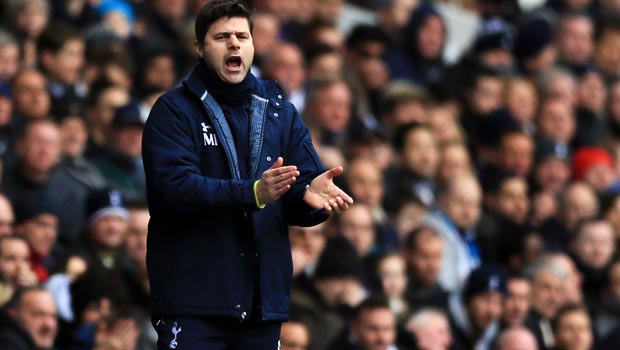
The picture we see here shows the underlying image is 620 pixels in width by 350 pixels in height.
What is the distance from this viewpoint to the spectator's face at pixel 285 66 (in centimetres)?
1364

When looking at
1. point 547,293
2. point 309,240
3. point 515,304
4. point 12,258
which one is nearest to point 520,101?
point 547,293

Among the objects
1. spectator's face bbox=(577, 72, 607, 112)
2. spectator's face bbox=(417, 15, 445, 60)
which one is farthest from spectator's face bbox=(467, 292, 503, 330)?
spectator's face bbox=(577, 72, 607, 112)

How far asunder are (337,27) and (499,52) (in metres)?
1.80

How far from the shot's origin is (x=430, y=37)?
53.5 feet

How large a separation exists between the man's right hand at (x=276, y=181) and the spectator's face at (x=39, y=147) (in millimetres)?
5090

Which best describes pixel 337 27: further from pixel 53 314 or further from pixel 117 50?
pixel 53 314

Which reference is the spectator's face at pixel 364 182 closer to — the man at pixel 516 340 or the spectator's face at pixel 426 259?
the spectator's face at pixel 426 259

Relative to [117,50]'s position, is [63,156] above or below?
below

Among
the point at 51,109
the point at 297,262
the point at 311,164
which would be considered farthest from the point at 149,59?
the point at 311,164

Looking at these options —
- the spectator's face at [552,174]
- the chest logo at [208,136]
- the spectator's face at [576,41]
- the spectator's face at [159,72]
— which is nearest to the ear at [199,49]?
the chest logo at [208,136]

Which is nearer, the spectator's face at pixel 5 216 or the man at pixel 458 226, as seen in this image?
the spectator's face at pixel 5 216

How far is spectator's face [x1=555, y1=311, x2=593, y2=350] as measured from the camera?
12.3 metres

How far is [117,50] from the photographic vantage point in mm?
13078

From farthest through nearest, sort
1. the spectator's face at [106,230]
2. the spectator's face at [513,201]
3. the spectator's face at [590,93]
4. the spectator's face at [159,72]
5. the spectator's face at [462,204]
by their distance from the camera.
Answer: the spectator's face at [590,93]
the spectator's face at [513,201]
the spectator's face at [462,204]
the spectator's face at [159,72]
the spectator's face at [106,230]
